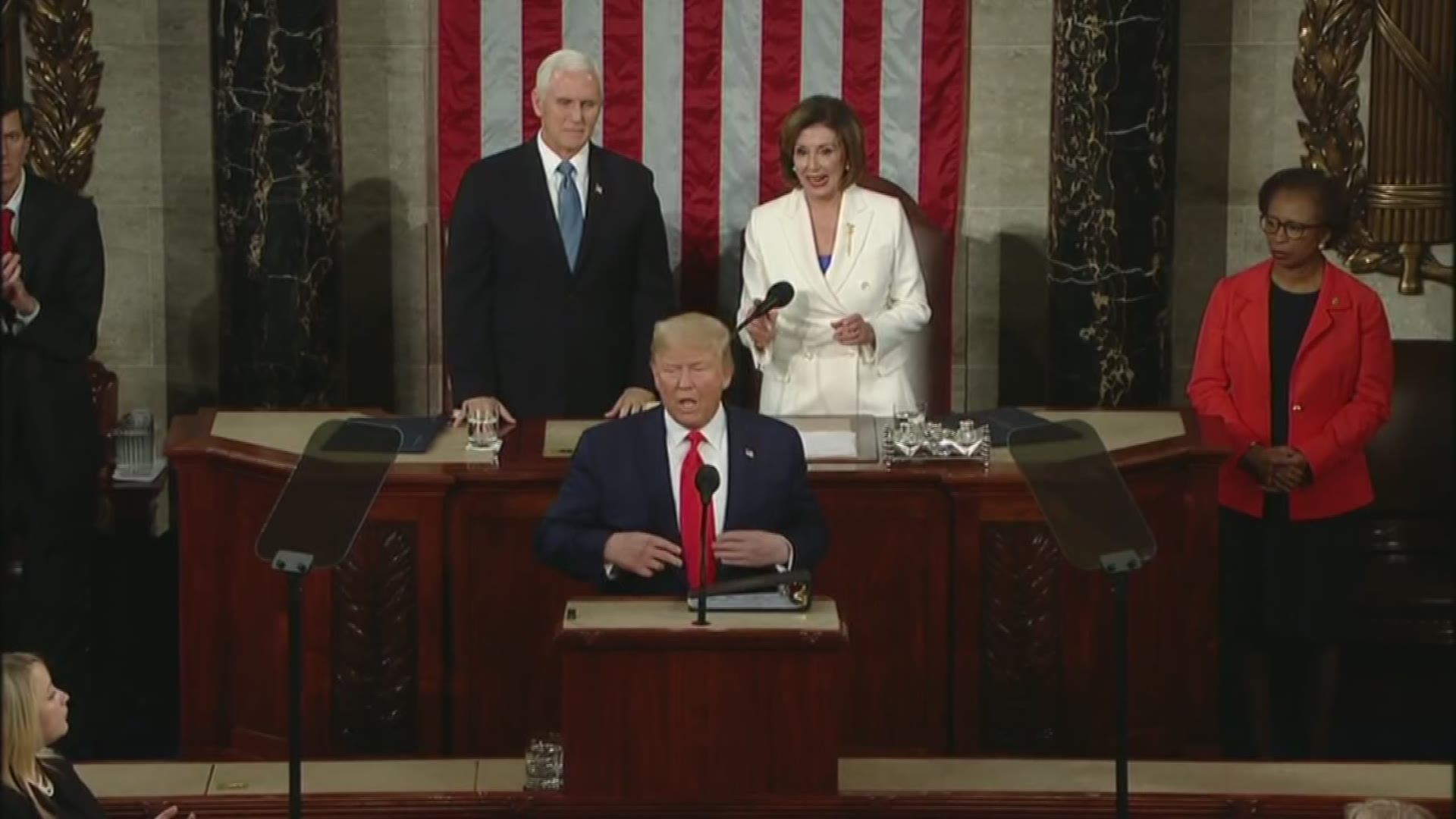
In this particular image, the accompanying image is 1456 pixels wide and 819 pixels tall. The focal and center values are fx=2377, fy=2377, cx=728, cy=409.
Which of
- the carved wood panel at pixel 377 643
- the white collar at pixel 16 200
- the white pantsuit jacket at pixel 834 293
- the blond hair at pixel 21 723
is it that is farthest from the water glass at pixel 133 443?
the blond hair at pixel 21 723

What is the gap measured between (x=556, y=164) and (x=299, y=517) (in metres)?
3.10

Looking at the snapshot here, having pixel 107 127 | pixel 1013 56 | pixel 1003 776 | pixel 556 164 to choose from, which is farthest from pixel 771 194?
pixel 1003 776

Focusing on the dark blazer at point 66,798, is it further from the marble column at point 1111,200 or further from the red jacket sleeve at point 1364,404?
the marble column at point 1111,200

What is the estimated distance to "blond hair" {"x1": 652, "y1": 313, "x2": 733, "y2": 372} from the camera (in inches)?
198

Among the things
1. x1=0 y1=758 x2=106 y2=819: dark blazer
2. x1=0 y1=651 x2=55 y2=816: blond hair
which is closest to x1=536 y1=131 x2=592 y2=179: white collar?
x1=0 y1=758 x2=106 y2=819: dark blazer

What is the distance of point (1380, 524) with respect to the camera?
7.91m

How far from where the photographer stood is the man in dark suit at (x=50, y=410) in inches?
265

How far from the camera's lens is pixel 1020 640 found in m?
6.22

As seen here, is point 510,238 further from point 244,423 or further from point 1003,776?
point 1003,776

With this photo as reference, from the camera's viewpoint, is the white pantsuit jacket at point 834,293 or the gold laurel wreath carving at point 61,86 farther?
the gold laurel wreath carving at point 61,86

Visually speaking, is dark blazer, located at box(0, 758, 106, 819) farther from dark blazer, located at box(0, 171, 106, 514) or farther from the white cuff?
dark blazer, located at box(0, 171, 106, 514)

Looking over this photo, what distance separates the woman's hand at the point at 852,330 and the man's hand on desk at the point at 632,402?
57 centimetres

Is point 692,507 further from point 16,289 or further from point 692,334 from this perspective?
point 16,289

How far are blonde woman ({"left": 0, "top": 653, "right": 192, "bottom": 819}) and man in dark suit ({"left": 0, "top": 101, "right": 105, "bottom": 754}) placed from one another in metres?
2.60
